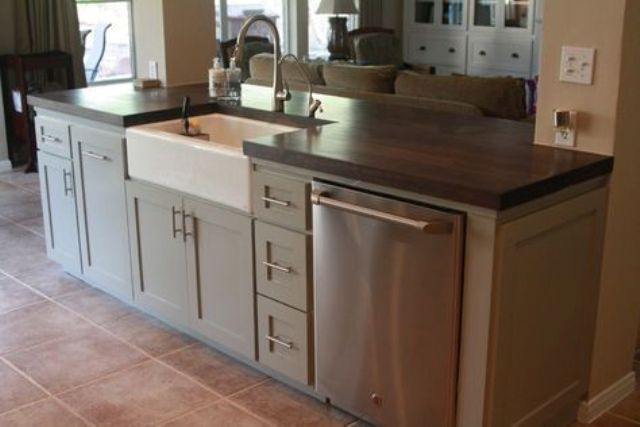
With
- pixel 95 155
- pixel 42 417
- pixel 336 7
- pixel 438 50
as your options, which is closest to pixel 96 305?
pixel 95 155

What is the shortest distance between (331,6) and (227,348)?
17.5 ft

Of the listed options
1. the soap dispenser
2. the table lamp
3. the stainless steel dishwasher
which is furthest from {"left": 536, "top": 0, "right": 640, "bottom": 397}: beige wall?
the table lamp

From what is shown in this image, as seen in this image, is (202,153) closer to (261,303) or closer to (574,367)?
(261,303)

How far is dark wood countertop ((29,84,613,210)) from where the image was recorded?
2.23 m

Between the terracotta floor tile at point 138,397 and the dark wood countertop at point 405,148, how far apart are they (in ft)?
3.06

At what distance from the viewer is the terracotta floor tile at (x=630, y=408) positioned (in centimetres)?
279

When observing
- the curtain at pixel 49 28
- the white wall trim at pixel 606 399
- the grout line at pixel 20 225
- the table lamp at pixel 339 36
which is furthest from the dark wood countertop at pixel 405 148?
the table lamp at pixel 339 36

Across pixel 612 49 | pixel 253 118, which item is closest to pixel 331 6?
pixel 253 118

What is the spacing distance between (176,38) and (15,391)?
1938 mm

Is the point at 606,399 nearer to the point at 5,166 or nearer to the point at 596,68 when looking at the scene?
the point at 596,68

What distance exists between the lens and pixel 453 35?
341 inches

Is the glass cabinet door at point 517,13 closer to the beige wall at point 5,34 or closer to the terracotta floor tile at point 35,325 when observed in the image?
the beige wall at point 5,34

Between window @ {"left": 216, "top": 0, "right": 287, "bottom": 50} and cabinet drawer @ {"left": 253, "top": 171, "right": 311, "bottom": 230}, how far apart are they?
5.24m

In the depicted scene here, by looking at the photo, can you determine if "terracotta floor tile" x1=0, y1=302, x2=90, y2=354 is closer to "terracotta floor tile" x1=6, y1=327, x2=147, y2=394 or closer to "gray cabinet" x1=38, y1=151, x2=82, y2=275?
"terracotta floor tile" x1=6, y1=327, x2=147, y2=394
